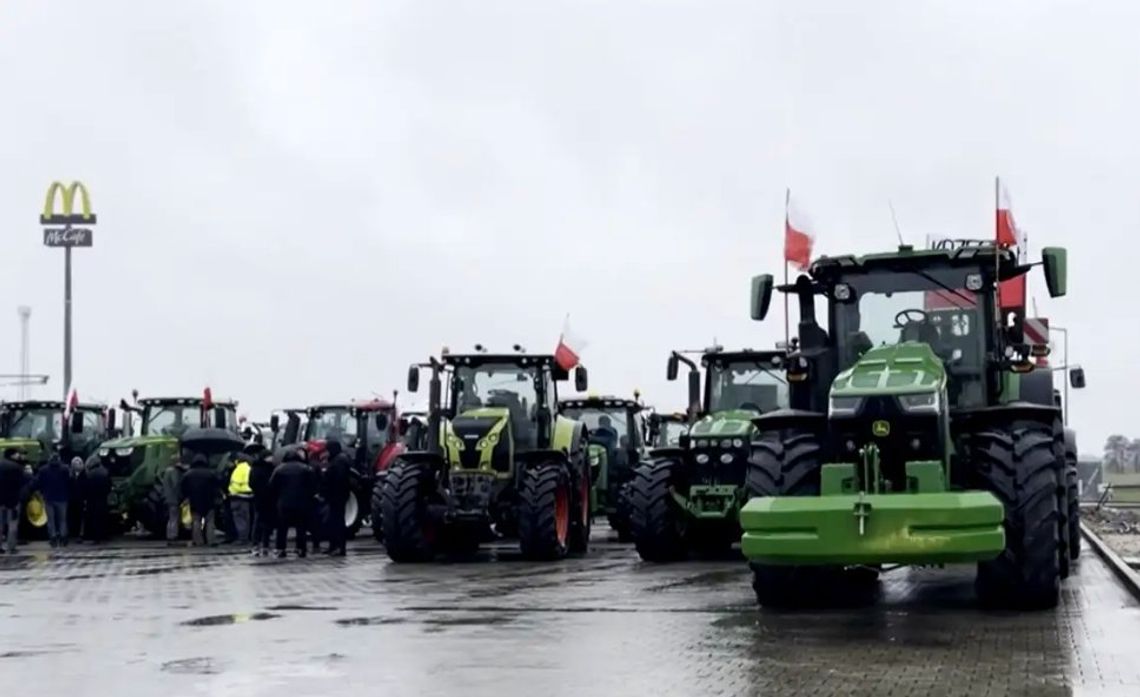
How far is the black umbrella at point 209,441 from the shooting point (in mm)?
27531

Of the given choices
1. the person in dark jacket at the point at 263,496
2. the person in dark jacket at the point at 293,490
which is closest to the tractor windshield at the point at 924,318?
the person in dark jacket at the point at 293,490

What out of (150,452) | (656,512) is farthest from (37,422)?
(656,512)

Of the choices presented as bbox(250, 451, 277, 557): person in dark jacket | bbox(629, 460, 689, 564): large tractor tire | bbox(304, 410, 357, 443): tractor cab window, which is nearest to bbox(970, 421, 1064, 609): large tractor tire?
bbox(629, 460, 689, 564): large tractor tire

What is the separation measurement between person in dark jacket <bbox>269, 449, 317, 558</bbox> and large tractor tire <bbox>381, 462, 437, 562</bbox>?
2.11 meters

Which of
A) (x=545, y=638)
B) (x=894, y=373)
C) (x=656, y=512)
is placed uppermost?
(x=894, y=373)

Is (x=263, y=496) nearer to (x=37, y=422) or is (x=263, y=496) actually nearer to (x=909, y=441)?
(x=37, y=422)

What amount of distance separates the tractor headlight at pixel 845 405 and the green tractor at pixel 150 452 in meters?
16.2

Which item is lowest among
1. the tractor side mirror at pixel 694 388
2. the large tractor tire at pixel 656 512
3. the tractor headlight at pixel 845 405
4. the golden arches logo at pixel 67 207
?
the large tractor tire at pixel 656 512

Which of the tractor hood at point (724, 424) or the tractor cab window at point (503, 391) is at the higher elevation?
the tractor cab window at point (503, 391)

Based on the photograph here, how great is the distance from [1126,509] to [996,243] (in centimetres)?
2900

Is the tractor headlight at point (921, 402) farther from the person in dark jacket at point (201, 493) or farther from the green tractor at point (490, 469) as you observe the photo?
the person in dark jacket at point (201, 493)

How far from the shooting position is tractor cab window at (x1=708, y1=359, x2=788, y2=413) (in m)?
21.8

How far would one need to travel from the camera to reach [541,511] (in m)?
20.4

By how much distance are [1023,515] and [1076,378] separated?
8042 millimetres
